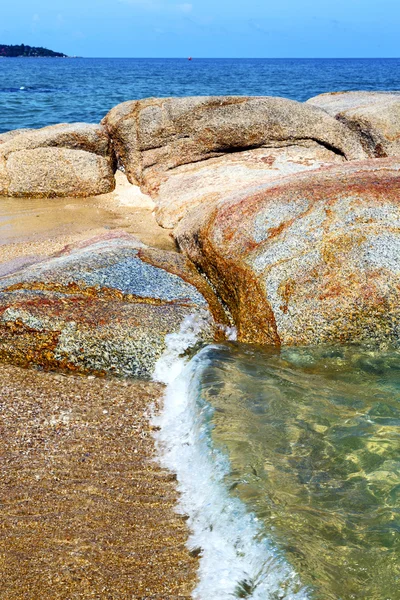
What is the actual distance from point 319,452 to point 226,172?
6555 mm

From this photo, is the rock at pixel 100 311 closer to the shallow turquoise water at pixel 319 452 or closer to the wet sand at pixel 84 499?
the wet sand at pixel 84 499

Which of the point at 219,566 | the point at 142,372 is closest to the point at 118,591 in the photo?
the point at 219,566

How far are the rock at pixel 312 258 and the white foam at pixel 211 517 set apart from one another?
1116 millimetres

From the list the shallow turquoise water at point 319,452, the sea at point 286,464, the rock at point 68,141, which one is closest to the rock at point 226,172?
the rock at point 68,141

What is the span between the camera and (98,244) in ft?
22.1

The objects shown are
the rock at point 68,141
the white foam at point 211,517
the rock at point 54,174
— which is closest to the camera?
the white foam at point 211,517

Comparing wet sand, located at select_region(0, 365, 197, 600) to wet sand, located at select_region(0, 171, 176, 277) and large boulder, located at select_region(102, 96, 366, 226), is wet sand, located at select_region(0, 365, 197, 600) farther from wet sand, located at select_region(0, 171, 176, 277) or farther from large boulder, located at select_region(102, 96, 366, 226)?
large boulder, located at select_region(102, 96, 366, 226)

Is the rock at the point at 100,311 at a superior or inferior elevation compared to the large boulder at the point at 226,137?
inferior

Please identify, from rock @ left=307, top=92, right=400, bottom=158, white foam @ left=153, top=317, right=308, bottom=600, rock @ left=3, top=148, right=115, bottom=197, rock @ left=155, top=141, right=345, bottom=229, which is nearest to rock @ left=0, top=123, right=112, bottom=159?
rock @ left=3, top=148, right=115, bottom=197

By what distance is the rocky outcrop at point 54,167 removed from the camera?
34.2 ft

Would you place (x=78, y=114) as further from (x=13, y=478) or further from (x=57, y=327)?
(x=13, y=478)

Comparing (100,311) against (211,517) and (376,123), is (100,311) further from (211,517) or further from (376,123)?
(376,123)

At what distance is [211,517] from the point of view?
3100 mm

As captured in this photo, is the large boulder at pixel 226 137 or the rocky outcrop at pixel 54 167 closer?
the large boulder at pixel 226 137
